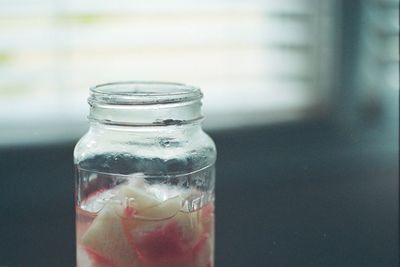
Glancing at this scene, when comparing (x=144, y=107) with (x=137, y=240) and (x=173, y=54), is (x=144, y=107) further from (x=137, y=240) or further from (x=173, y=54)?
(x=173, y=54)

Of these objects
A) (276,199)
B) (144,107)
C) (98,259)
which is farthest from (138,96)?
(276,199)

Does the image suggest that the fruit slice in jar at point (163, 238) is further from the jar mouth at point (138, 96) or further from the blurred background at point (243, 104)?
the blurred background at point (243, 104)

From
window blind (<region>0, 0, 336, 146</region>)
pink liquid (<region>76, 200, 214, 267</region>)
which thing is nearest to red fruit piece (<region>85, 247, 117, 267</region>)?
pink liquid (<region>76, 200, 214, 267</region>)

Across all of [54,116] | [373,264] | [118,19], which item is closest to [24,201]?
[54,116]

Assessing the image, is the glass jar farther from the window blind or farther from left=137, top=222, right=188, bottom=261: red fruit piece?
the window blind

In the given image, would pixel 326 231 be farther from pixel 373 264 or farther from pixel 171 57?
pixel 171 57

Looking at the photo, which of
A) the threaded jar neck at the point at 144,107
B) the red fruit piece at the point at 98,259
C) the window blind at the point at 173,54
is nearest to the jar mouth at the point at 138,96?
the threaded jar neck at the point at 144,107
